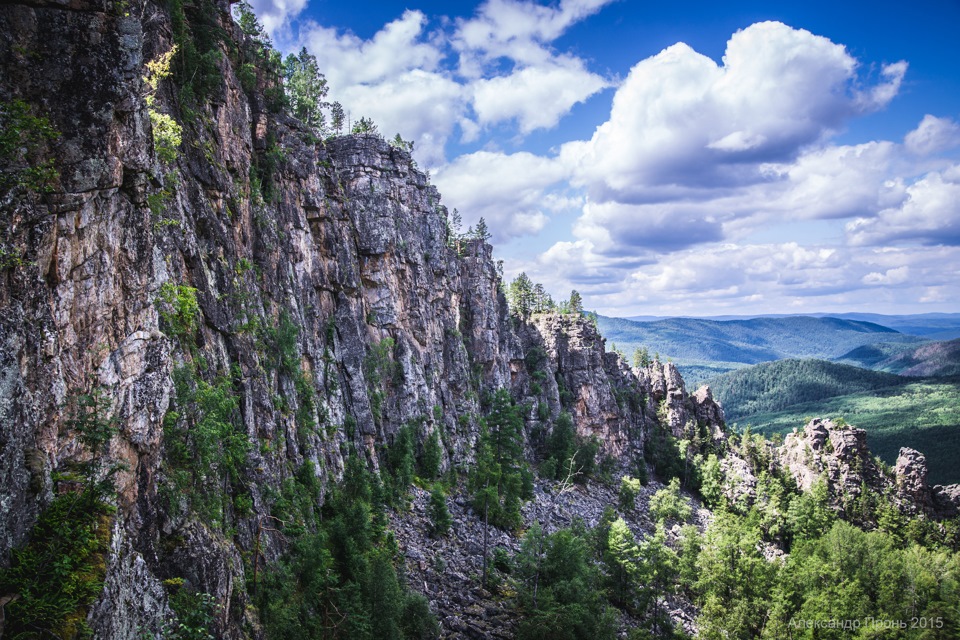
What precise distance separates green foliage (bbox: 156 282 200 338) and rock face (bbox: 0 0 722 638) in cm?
12

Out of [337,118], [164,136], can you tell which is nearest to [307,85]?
[337,118]

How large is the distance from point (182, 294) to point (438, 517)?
36102 mm

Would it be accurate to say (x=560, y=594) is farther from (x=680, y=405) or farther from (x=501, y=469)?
(x=680, y=405)

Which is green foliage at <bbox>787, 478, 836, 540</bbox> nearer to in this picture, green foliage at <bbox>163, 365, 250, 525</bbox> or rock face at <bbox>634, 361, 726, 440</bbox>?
rock face at <bbox>634, 361, 726, 440</bbox>

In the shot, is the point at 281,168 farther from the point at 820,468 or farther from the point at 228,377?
the point at 820,468

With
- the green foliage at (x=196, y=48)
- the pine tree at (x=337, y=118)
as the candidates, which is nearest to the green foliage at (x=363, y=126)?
the pine tree at (x=337, y=118)

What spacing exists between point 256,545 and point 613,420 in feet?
334

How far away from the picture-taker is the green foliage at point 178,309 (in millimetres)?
22516

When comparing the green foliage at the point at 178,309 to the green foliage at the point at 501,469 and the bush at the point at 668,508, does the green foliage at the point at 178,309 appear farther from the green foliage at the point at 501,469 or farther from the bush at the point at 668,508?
the bush at the point at 668,508

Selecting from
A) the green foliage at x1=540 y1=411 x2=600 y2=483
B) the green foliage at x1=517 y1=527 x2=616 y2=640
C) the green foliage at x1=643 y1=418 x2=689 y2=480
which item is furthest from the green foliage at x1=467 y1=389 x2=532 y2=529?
the green foliage at x1=643 y1=418 x2=689 y2=480

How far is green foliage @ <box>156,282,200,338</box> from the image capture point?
2252cm

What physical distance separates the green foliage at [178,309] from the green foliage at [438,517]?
1314 inches

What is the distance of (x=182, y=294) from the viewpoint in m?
24.7

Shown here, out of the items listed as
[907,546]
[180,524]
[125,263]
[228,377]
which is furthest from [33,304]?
[907,546]
